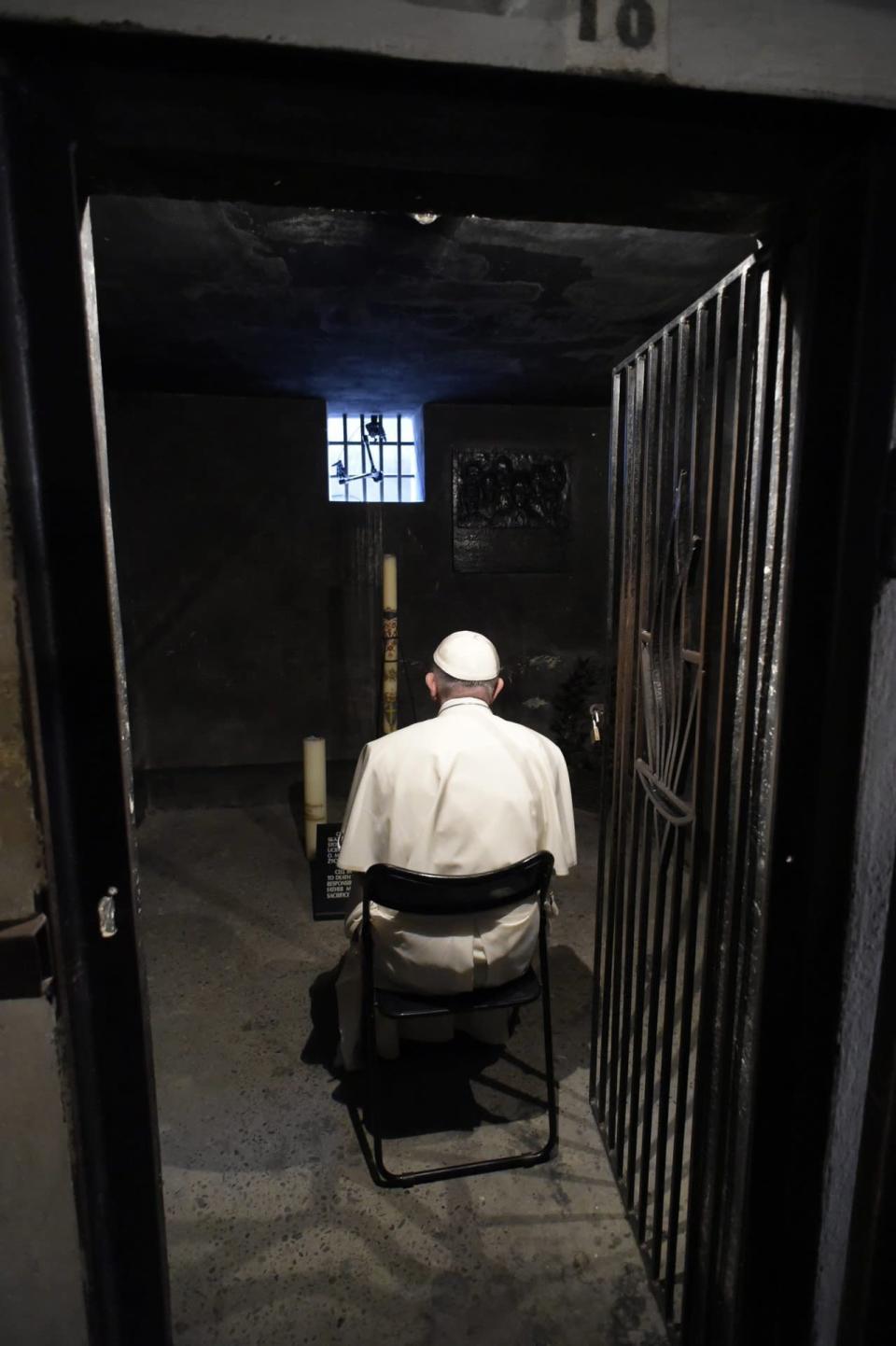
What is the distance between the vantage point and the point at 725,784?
121 centimetres

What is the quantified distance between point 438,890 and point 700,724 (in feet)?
2.34

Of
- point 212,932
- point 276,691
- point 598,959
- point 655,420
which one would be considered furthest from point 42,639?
point 276,691

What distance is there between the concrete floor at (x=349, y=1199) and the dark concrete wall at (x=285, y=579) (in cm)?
198

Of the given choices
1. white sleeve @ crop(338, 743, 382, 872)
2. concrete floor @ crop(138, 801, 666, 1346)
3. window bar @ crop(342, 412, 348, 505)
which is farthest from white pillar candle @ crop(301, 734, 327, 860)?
window bar @ crop(342, 412, 348, 505)

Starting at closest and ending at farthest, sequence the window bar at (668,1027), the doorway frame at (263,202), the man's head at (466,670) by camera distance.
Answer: the doorway frame at (263,202)
the window bar at (668,1027)
the man's head at (466,670)

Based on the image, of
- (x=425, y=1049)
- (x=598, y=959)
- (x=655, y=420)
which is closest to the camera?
(x=655, y=420)

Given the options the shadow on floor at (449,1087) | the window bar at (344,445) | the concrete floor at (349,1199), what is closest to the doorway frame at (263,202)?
the concrete floor at (349,1199)

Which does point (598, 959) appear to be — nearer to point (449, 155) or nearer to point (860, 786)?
point (860, 786)

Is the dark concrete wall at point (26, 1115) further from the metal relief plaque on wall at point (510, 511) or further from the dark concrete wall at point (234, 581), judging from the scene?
the metal relief plaque on wall at point (510, 511)

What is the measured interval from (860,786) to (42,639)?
3.59ft

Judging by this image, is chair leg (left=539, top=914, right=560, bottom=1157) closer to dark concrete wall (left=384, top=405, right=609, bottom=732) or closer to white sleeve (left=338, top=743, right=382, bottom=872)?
white sleeve (left=338, top=743, right=382, bottom=872)

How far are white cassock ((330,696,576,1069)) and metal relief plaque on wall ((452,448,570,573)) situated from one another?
291 cm

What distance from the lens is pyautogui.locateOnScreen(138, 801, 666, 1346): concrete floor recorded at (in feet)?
4.86

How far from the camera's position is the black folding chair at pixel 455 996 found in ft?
5.38
